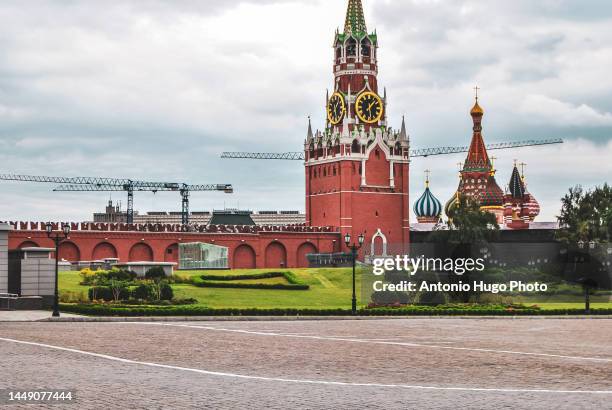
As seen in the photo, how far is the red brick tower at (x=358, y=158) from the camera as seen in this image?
10675 cm

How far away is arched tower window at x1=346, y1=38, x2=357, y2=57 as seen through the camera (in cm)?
11169

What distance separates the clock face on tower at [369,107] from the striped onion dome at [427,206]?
32.5 meters

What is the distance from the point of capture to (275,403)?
13898 millimetres

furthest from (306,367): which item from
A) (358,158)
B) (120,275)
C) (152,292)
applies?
(358,158)

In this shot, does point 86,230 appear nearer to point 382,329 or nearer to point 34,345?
point 382,329

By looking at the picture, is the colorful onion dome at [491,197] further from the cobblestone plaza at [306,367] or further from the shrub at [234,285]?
the cobblestone plaza at [306,367]

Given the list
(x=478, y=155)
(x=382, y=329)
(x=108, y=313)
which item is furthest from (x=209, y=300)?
(x=478, y=155)

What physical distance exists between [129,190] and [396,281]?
357ft

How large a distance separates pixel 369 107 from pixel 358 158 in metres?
7.26

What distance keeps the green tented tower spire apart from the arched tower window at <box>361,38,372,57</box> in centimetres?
108

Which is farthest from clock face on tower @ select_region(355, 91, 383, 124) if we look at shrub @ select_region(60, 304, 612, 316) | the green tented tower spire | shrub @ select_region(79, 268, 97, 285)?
shrub @ select_region(60, 304, 612, 316)

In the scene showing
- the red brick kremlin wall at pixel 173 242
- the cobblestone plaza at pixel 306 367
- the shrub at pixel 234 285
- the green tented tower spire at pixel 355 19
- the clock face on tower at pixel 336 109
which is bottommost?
the cobblestone plaza at pixel 306 367

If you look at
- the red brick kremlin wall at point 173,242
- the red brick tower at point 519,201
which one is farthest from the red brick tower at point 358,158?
the red brick tower at point 519,201

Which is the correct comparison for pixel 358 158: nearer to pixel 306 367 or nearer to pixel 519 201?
pixel 519 201
